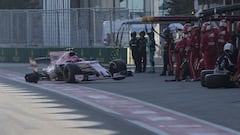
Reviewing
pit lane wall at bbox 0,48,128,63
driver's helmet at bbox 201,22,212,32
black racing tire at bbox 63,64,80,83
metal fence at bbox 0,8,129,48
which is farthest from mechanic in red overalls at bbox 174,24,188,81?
metal fence at bbox 0,8,129,48

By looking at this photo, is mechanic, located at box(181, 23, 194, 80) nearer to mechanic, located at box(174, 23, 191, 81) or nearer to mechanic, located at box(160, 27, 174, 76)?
mechanic, located at box(174, 23, 191, 81)

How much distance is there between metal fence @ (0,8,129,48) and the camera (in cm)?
3659

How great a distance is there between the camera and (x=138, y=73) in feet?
84.4

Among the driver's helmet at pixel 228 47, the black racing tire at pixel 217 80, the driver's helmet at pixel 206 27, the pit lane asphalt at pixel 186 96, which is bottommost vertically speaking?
the pit lane asphalt at pixel 186 96

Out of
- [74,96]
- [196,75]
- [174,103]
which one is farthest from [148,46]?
[174,103]

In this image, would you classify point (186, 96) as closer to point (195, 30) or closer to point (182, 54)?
point (195, 30)

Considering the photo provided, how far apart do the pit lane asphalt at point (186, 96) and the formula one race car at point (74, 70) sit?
0.30 m

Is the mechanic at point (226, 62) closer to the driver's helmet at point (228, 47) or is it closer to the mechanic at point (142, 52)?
the driver's helmet at point (228, 47)

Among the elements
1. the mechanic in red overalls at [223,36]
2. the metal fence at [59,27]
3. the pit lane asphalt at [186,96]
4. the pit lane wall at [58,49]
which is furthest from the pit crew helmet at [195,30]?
the metal fence at [59,27]

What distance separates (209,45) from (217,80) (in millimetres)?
2383

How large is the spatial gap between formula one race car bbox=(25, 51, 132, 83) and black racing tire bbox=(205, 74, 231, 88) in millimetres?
4236

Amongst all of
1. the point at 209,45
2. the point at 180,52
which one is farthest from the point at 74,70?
the point at 209,45

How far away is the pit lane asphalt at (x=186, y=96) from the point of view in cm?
1240

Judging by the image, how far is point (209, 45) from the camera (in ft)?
64.0
